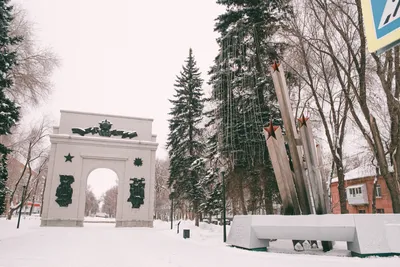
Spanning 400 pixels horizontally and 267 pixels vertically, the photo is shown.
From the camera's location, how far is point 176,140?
75.6 feet

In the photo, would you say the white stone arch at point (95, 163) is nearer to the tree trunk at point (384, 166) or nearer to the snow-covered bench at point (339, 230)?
the snow-covered bench at point (339, 230)

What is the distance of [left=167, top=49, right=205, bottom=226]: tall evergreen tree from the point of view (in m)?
20.6

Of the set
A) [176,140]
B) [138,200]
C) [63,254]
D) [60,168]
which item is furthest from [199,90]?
[63,254]

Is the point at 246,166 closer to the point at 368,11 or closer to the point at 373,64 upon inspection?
the point at 373,64

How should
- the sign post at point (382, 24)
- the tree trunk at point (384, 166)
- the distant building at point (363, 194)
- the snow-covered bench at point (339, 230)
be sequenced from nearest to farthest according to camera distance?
the sign post at point (382, 24), the snow-covered bench at point (339, 230), the tree trunk at point (384, 166), the distant building at point (363, 194)

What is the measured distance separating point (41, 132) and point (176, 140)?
1319 cm

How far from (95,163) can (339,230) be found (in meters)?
17.2

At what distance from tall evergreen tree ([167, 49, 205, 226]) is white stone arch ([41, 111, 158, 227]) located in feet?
7.21

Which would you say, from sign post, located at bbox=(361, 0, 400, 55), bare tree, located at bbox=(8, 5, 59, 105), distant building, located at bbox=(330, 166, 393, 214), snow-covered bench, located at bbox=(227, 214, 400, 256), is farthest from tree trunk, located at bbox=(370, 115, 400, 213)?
distant building, located at bbox=(330, 166, 393, 214)

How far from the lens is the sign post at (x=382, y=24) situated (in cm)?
121

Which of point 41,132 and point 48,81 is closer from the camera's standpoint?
point 48,81

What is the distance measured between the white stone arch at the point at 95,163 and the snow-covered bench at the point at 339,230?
13.6 meters

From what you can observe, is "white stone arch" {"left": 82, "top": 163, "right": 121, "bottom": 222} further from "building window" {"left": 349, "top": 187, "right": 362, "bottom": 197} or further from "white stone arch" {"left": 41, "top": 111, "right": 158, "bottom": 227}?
"building window" {"left": 349, "top": 187, "right": 362, "bottom": 197}

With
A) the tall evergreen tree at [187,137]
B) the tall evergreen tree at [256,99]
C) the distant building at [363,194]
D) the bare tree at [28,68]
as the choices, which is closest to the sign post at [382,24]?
the tall evergreen tree at [256,99]
